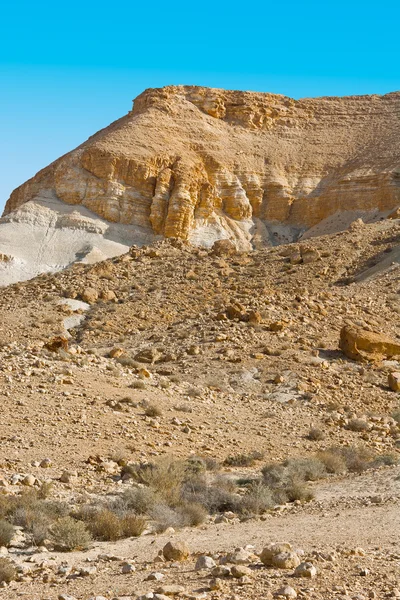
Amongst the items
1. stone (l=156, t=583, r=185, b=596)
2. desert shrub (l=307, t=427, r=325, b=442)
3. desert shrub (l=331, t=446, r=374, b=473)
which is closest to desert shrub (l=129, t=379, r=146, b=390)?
desert shrub (l=307, t=427, r=325, b=442)

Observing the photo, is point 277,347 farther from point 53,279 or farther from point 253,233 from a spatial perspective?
point 253,233

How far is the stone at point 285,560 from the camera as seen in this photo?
5.63 metres

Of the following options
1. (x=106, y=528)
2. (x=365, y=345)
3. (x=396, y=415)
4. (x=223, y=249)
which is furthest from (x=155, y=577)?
(x=223, y=249)

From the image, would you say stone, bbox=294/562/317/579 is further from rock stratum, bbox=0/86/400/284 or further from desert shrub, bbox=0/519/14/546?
rock stratum, bbox=0/86/400/284

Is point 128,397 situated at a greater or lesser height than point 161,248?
lesser

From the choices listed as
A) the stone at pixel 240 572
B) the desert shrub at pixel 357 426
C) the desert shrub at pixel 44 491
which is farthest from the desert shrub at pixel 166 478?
the desert shrub at pixel 357 426

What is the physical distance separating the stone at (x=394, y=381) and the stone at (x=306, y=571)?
12186 millimetres

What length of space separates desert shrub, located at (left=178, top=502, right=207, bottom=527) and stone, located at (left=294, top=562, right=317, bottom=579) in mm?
2528

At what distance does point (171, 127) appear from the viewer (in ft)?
184

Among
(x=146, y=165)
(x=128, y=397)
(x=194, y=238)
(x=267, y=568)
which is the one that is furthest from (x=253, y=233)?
(x=267, y=568)

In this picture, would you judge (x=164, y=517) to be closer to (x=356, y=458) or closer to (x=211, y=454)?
(x=211, y=454)

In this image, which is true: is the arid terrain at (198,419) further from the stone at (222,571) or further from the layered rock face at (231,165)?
the layered rock face at (231,165)

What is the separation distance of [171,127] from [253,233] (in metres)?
10.1

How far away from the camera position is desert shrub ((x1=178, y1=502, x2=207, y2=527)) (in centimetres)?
786
